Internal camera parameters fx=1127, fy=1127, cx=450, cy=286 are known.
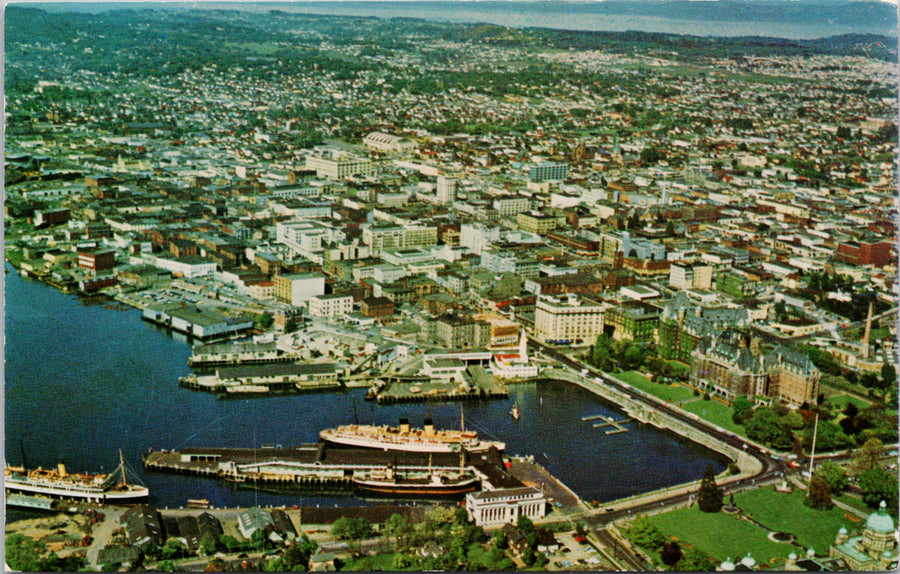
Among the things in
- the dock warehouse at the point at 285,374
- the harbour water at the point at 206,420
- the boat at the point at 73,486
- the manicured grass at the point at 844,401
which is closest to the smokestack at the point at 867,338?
the manicured grass at the point at 844,401

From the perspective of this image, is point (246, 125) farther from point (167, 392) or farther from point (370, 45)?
point (167, 392)

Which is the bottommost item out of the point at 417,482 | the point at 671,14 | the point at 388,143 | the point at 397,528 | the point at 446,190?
the point at 417,482

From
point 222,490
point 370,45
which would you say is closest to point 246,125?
point 370,45

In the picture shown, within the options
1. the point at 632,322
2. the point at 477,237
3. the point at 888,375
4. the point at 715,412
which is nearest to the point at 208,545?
the point at 715,412

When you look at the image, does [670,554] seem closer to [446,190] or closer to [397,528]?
[397,528]

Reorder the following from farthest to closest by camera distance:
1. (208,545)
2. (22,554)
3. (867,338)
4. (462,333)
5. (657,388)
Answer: (462,333) → (867,338) → (657,388) → (208,545) → (22,554)

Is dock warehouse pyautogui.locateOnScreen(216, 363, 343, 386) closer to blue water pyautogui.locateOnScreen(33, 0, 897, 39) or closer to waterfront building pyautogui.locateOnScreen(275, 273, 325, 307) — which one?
waterfront building pyautogui.locateOnScreen(275, 273, 325, 307)

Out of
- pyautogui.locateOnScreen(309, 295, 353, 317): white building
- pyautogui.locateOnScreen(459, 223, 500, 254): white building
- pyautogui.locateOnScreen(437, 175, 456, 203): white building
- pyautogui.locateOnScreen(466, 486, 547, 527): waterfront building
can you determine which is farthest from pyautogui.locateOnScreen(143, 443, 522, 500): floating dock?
pyautogui.locateOnScreen(437, 175, 456, 203): white building

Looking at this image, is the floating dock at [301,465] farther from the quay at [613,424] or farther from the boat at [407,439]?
the quay at [613,424]
